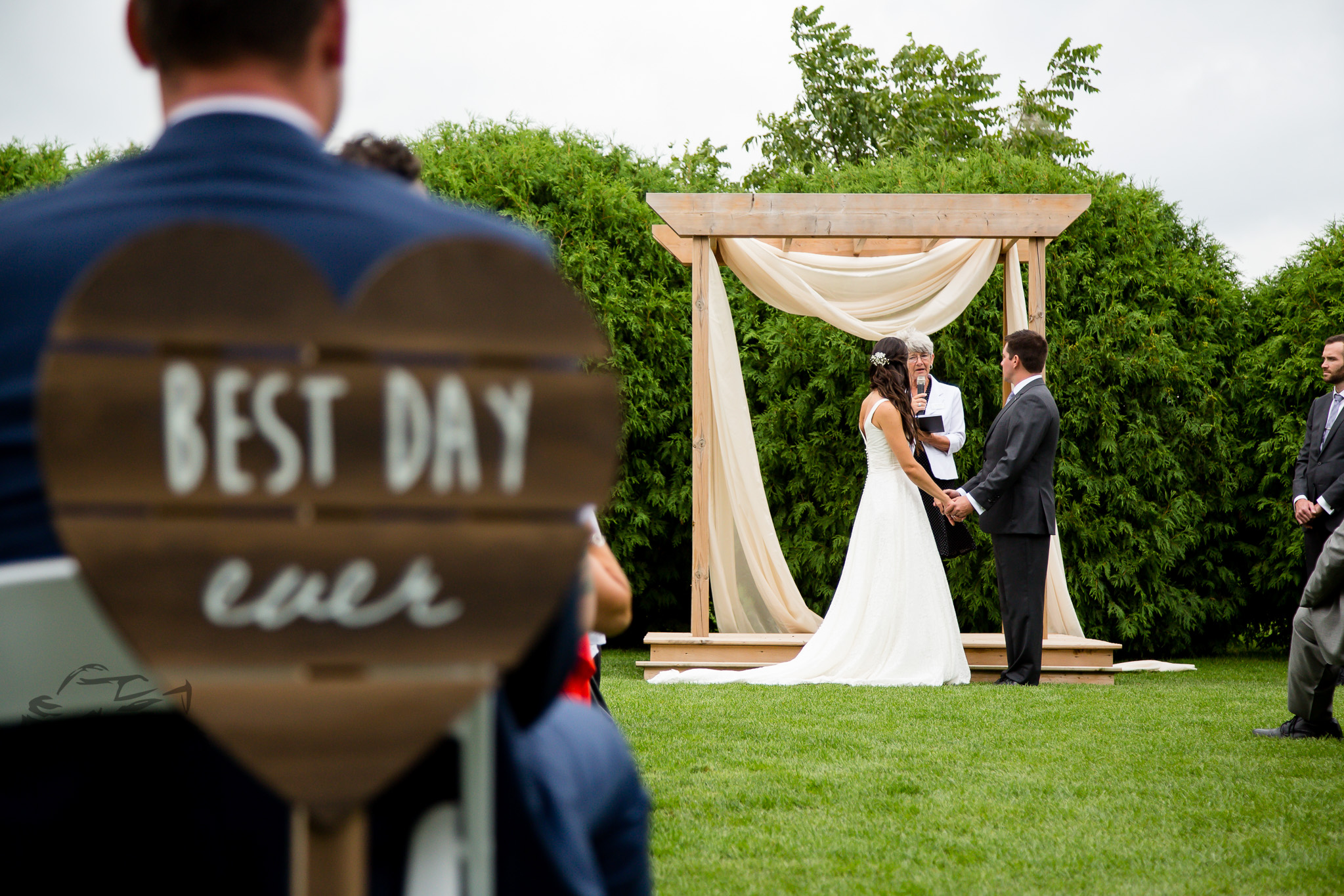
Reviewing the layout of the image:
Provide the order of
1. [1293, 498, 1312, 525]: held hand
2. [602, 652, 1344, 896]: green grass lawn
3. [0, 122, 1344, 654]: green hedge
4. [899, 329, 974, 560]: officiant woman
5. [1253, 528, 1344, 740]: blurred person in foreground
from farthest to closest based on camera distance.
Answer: [0, 122, 1344, 654]: green hedge, [899, 329, 974, 560]: officiant woman, [1293, 498, 1312, 525]: held hand, [1253, 528, 1344, 740]: blurred person in foreground, [602, 652, 1344, 896]: green grass lawn

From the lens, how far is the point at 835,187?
880 centimetres

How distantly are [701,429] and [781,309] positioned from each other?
42.7 inches

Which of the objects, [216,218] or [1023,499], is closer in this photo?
[216,218]

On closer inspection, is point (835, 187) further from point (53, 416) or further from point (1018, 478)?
point (53, 416)

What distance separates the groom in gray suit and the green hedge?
1.45 m

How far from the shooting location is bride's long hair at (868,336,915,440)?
22.2 feet

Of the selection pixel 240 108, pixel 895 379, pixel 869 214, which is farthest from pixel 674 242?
pixel 240 108

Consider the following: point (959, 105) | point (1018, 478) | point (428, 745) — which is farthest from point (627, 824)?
point (959, 105)

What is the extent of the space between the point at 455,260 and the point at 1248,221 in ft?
49.5

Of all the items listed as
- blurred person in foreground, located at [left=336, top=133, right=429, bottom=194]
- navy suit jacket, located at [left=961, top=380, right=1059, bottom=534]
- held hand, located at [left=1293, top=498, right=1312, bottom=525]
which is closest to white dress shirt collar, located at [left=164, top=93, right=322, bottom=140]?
blurred person in foreground, located at [left=336, top=133, right=429, bottom=194]

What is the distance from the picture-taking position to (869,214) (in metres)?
7.08

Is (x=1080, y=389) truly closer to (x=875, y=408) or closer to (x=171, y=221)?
(x=875, y=408)

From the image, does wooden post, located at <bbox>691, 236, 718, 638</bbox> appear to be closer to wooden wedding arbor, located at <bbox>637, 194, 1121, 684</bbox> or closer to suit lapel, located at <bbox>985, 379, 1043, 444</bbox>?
wooden wedding arbor, located at <bbox>637, 194, 1121, 684</bbox>

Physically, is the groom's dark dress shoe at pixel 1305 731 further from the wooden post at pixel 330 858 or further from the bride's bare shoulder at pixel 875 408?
the wooden post at pixel 330 858
